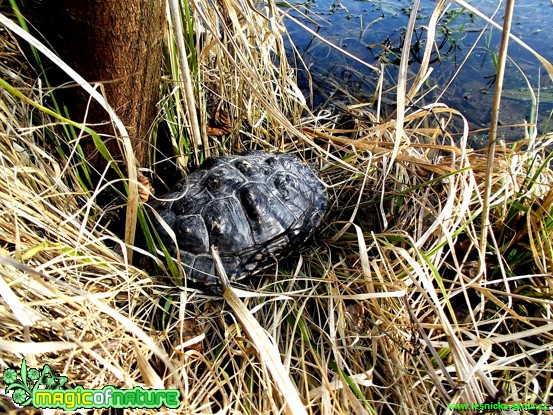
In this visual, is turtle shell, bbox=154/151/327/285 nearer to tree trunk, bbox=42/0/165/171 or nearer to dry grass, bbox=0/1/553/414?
dry grass, bbox=0/1/553/414

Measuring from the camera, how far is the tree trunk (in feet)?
4.06

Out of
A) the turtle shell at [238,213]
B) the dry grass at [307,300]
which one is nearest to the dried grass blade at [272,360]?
the dry grass at [307,300]

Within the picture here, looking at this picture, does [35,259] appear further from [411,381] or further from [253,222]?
[411,381]

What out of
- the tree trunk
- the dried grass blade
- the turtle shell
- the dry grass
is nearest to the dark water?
the turtle shell

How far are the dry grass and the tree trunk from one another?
0.45 ft

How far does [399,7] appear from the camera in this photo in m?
4.00

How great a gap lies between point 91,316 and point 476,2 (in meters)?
4.51

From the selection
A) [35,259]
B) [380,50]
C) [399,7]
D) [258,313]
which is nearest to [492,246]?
[258,313]

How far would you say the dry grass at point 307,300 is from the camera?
3.52 ft

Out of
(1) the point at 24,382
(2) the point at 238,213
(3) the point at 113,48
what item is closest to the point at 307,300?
(2) the point at 238,213

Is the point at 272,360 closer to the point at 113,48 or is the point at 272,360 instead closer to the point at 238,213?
the point at 238,213

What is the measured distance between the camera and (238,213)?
1651 mm

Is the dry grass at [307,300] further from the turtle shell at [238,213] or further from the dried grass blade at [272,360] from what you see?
the turtle shell at [238,213]

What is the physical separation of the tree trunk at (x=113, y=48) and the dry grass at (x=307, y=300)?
14cm
